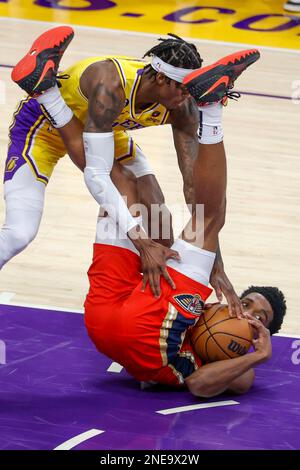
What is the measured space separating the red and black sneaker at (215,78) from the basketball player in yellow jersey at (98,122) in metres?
0.01

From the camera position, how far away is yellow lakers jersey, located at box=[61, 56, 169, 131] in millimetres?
5219

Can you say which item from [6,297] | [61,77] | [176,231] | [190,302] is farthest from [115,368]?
[176,231]

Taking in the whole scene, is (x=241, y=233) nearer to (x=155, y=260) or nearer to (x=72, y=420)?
(x=155, y=260)

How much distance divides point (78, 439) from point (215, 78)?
1.83 m

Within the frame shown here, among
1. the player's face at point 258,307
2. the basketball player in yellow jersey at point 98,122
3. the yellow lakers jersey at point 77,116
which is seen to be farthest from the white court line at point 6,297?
the player's face at point 258,307

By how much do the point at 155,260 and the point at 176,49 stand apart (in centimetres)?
111

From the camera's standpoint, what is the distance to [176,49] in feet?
16.8

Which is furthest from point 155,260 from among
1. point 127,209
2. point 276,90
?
point 276,90

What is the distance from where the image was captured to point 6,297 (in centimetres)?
622

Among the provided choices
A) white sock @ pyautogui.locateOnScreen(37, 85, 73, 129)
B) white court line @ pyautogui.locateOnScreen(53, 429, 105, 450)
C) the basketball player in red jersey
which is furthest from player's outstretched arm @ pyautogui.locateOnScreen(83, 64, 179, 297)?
white court line @ pyautogui.locateOnScreen(53, 429, 105, 450)

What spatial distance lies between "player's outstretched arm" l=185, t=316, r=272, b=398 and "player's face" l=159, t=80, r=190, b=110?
1200 millimetres

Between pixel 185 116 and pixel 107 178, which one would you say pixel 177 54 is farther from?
pixel 107 178

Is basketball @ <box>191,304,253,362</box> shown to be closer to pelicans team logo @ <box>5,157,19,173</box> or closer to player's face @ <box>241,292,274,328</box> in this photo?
player's face @ <box>241,292,274,328</box>

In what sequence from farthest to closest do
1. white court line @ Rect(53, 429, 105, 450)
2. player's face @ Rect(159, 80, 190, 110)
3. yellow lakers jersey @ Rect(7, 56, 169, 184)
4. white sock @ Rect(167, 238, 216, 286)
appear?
yellow lakers jersey @ Rect(7, 56, 169, 184) < player's face @ Rect(159, 80, 190, 110) < white sock @ Rect(167, 238, 216, 286) < white court line @ Rect(53, 429, 105, 450)
